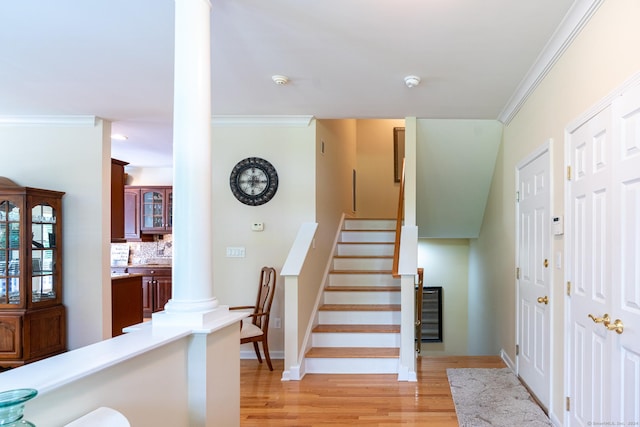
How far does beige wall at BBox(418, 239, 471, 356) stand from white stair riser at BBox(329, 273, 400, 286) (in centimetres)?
211

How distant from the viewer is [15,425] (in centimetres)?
91

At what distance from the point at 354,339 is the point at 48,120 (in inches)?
163

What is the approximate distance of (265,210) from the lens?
4.49 m

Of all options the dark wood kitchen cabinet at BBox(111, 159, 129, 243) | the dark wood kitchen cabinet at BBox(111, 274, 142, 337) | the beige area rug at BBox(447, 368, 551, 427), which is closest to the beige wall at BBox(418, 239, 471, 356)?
the beige area rug at BBox(447, 368, 551, 427)

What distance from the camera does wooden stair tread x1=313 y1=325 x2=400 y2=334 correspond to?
4.10 meters

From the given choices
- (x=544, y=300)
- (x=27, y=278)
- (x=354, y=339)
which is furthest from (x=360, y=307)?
(x=27, y=278)

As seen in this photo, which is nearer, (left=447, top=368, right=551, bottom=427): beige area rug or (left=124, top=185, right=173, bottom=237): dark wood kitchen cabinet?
(left=447, top=368, right=551, bottom=427): beige area rug

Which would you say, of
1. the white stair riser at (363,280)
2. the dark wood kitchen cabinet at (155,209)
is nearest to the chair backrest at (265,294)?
the white stair riser at (363,280)

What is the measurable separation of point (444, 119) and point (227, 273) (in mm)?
3027

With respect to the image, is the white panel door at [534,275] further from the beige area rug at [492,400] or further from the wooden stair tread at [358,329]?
the wooden stair tread at [358,329]

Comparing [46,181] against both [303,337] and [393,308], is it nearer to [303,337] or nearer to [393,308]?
[303,337]

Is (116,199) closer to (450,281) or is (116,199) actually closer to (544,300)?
(544,300)

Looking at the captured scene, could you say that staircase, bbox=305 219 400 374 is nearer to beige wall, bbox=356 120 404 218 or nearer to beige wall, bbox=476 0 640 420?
beige wall, bbox=476 0 640 420

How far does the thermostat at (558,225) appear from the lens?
2607mm
